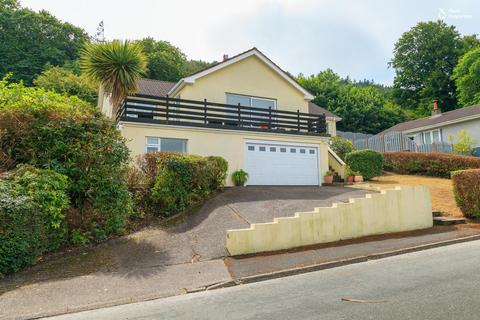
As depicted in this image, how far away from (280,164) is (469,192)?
765 cm

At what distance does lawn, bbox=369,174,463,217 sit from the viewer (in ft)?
43.4

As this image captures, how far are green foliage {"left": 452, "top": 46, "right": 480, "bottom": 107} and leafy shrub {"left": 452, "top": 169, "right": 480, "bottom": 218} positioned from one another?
33.8 meters

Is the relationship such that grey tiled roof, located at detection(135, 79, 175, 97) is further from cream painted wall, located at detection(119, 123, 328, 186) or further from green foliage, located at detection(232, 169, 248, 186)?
green foliage, located at detection(232, 169, 248, 186)

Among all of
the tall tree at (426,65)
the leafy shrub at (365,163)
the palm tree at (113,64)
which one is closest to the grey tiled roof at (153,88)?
the palm tree at (113,64)

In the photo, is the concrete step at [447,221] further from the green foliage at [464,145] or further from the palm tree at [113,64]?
the green foliage at [464,145]

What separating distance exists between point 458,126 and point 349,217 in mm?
26231

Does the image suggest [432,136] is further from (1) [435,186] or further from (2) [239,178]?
(2) [239,178]

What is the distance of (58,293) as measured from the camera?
20.1 feet

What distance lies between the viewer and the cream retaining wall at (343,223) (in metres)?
8.71

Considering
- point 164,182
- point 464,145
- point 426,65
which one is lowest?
point 164,182

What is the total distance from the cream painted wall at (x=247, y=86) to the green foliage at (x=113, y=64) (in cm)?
384

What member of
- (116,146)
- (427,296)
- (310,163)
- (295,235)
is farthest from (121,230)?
(310,163)

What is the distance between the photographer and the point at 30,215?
7156 mm

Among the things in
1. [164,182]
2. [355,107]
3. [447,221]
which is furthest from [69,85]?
[355,107]
